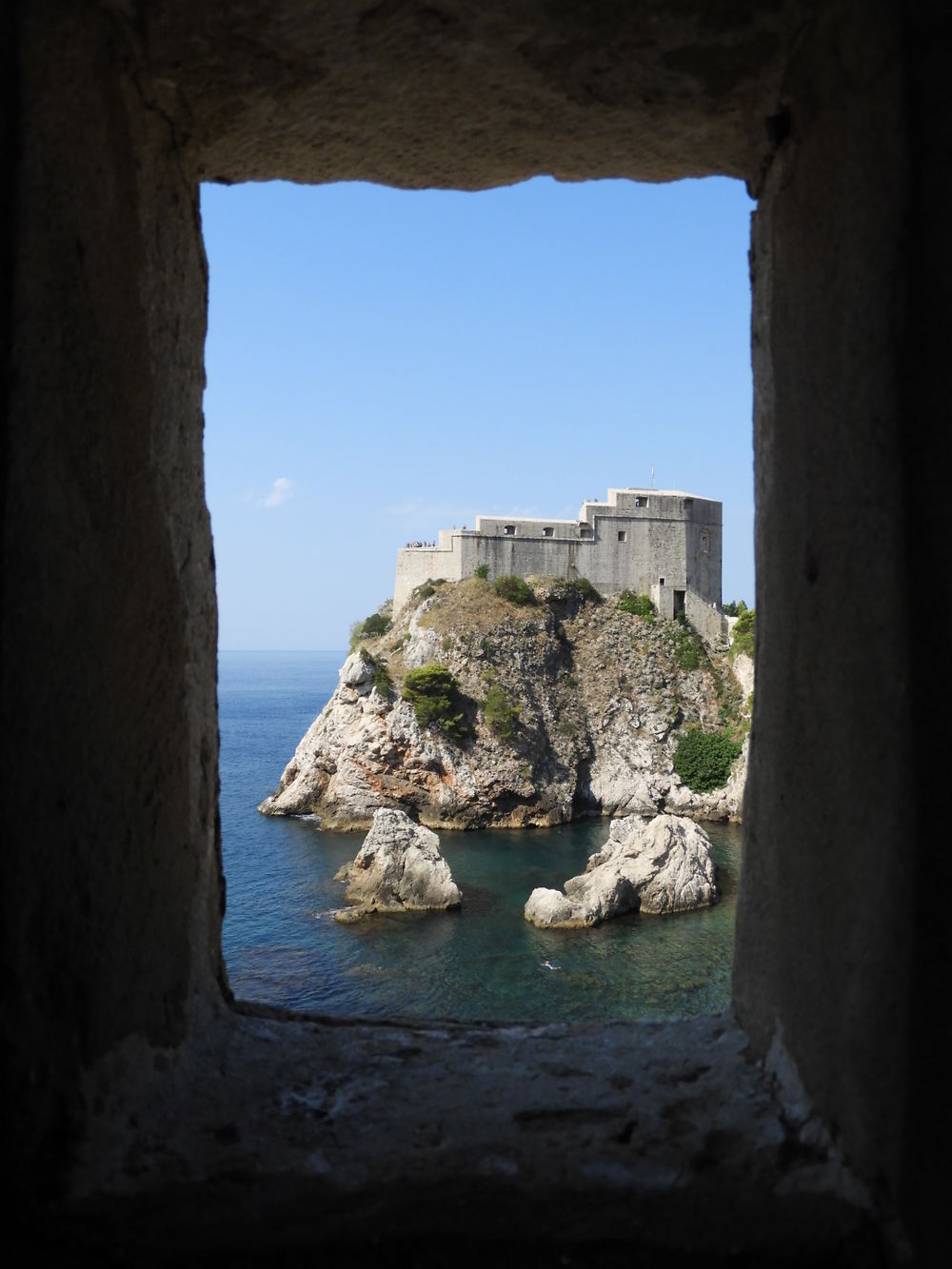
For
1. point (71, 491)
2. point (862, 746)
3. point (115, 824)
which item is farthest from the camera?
point (115, 824)

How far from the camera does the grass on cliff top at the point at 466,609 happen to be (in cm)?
4053

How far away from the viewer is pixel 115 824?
1.66 metres

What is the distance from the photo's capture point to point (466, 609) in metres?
41.2

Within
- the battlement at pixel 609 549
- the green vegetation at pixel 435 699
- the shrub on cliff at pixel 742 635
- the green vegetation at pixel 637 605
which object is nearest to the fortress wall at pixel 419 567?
the battlement at pixel 609 549

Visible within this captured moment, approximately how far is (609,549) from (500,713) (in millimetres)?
9938

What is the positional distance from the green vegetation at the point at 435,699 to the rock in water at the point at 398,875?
9.88m

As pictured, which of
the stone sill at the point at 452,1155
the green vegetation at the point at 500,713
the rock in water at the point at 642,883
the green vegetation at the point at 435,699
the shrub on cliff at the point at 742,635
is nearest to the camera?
the stone sill at the point at 452,1155

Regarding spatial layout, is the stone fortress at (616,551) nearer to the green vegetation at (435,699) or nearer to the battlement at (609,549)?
the battlement at (609,549)

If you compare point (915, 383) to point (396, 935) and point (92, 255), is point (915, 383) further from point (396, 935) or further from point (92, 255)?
point (396, 935)

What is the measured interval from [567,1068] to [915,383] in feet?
4.50

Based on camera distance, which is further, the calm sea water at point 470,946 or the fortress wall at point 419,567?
the fortress wall at point 419,567

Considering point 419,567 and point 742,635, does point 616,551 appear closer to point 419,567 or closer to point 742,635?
point 742,635

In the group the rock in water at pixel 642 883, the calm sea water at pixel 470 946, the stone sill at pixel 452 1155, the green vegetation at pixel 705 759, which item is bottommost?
the calm sea water at pixel 470 946

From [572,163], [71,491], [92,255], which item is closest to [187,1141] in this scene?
[71,491]
